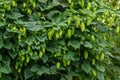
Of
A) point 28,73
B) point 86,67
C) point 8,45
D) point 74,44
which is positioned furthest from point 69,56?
point 8,45

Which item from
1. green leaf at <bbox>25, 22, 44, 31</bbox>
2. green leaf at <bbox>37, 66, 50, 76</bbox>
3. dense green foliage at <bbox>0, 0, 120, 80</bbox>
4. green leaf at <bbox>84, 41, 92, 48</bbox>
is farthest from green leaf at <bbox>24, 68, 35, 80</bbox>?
green leaf at <bbox>84, 41, 92, 48</bbox>

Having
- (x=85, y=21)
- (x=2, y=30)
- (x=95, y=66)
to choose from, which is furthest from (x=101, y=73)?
(x=2, y=30)

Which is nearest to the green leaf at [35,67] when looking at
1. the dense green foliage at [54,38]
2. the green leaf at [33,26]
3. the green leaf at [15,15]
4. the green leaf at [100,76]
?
the dense green foliage at [54,38]

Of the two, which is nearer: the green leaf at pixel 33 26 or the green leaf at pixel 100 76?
the green leaf at pixel 33 26

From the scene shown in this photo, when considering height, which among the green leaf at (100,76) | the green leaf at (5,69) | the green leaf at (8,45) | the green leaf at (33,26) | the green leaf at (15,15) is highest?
the green leaf at (15,15)

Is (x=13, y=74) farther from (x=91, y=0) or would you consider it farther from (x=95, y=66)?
(x=91, y=0)

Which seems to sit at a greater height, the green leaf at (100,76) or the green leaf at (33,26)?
the green leaf at (33,26)

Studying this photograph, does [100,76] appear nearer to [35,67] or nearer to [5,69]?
[35,67]

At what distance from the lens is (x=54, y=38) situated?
2.94 m

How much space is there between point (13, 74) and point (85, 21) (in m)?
0.83

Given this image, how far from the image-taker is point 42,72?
2.87 metres

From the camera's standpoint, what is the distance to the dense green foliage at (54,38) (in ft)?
9.30

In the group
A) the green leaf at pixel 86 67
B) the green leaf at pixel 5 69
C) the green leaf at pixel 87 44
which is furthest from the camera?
the green leaf at pixel 86 67

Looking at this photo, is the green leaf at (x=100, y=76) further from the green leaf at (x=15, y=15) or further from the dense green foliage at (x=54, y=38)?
the green leaf at (x=15, y=15)
